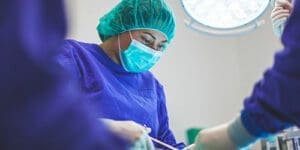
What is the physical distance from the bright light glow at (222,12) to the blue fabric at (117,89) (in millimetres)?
354

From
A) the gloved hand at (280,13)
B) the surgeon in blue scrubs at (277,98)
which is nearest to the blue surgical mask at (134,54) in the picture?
the gloved hand at (280,13)

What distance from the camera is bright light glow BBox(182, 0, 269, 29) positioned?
57.6 inches

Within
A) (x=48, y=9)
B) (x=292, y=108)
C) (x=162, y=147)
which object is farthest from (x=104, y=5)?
(x=48, y=9)

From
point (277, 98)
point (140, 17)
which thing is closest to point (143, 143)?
point (277, 98)

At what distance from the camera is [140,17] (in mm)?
1647

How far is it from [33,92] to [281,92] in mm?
438

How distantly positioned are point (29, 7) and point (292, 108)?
467mm

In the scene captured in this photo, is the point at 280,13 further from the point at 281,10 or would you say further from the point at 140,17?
the point at 140,17

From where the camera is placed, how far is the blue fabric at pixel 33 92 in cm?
45

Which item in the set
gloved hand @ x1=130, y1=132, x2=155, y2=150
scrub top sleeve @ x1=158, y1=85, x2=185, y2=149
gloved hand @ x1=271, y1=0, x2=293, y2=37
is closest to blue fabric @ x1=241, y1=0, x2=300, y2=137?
gloved hand @ x1=130, y1=132, x2=155, y2=150

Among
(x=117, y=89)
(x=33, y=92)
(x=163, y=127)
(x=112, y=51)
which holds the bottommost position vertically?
(x=163, y=127)

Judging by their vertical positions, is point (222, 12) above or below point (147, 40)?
above

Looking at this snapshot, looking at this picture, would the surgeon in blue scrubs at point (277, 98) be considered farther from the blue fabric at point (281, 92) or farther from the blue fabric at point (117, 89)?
the blue fabric at point (117, 89)

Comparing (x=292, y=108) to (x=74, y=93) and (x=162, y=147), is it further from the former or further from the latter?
(x=162, y=147)
